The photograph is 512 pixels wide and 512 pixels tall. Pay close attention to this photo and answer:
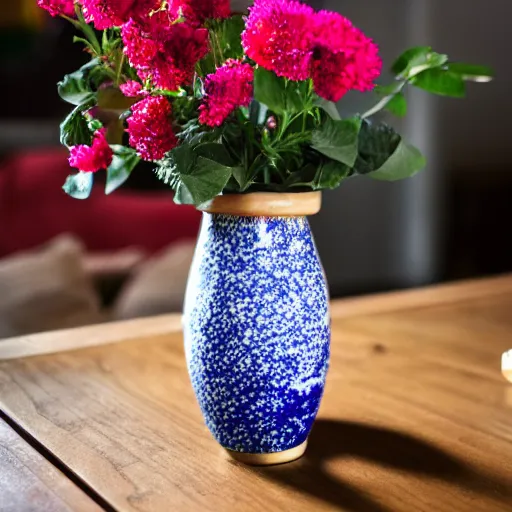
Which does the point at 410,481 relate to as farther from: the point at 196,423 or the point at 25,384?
the point at 25,384

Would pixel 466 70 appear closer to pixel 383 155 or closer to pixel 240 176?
pixel 383 155

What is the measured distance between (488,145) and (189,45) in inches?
135

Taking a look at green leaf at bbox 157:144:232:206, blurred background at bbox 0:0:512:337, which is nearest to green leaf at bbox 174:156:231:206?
green leaf at bbox 157:144:232:206

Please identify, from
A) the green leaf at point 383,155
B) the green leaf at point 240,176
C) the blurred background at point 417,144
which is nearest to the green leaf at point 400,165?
the green leaf at point 383,155

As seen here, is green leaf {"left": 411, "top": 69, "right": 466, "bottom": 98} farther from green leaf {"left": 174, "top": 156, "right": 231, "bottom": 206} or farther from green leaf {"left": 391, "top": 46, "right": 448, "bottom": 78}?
green leaf {"left": 174, "top": 156, "right": 231, "bottom": 206}

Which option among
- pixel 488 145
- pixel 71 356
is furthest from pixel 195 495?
pixel 488 145

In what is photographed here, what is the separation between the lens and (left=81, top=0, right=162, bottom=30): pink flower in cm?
46

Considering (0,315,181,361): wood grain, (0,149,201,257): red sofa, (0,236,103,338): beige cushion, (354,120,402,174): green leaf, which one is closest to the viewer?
(354,120,402,174): green leaf

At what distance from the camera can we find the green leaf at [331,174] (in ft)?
1.70

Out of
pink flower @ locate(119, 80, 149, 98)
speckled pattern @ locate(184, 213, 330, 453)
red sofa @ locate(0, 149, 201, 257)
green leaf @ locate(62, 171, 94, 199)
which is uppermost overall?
pink flower @ locate(119, 80, 149, 98)

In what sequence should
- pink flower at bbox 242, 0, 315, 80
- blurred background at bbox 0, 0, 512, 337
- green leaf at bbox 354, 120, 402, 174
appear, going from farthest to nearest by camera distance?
blurred background at bbox 0, 0, 512, 337 → green leaf at bbox 354, 120, 402, 174 → pink flower at bbox 242, 0, 315, 80

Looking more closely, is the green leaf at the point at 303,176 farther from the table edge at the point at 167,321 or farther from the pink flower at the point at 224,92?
the table edge at the point at 167,321

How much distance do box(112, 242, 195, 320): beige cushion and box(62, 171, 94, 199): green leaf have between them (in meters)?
1.00

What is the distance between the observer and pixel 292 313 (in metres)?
0.54
